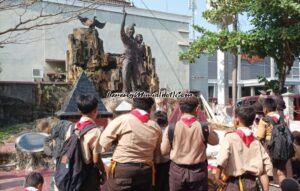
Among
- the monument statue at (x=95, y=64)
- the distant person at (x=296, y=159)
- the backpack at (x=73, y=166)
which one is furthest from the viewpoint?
the monument statue at (x=95, y=64)

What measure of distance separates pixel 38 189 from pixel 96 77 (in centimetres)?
1289

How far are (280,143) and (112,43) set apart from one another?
69.9ft

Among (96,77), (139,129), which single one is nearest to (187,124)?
(139,129)

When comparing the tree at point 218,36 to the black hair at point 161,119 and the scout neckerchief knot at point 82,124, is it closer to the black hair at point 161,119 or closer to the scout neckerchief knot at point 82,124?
the black hair at point 161,119

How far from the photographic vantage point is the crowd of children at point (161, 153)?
438 centimetres

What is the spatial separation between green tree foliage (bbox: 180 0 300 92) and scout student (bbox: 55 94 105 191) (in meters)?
8.65

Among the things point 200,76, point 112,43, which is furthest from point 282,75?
point 200,76

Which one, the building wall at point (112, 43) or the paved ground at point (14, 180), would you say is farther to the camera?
the building wall at point (112, 43)

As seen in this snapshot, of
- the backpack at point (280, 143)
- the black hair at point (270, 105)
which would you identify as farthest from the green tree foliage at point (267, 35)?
the backpack at point (280, 143)

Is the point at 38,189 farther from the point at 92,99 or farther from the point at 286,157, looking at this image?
the point at 286,157

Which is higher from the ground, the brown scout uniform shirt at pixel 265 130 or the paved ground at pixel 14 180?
the brown scout uniform shirt at pixel 265 130

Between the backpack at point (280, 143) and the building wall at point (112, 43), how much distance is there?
16.4 metres

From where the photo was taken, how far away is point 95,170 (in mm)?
4461

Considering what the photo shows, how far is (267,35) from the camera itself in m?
12.3
